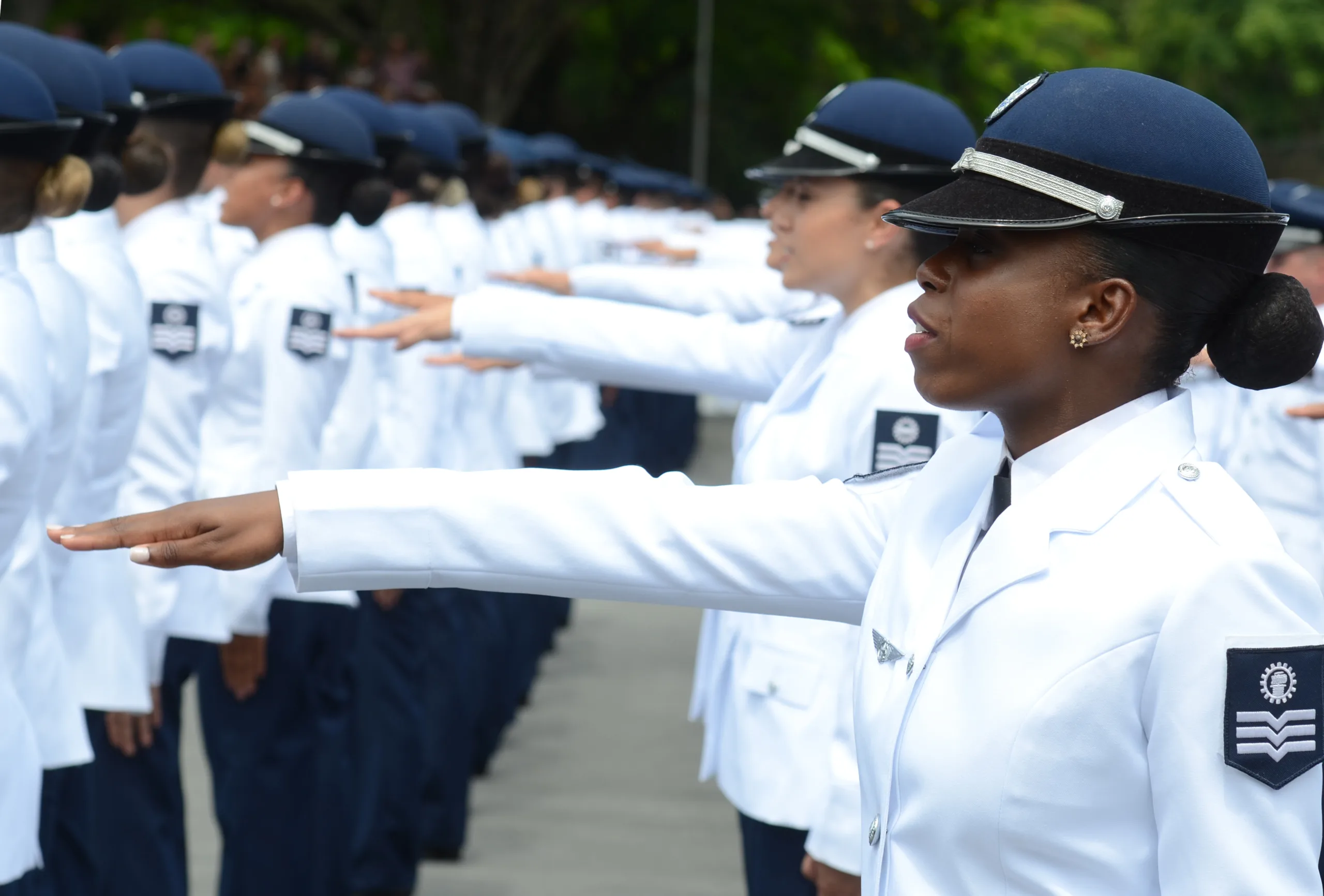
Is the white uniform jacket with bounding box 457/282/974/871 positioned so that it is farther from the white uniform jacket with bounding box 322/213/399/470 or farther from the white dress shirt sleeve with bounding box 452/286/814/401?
the white uniform jacket with bounding box 322/213/399/470

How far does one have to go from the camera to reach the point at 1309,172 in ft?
125

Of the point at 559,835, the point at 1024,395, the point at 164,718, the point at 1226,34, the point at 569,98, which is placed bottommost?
the point at 559,835

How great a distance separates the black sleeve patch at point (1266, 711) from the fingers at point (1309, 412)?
2.60 meters

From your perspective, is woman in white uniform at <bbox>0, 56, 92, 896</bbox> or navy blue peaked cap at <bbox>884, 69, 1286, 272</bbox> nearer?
navy blue peaked cap at <bbox>884, 69, 1286, 272</bbox>

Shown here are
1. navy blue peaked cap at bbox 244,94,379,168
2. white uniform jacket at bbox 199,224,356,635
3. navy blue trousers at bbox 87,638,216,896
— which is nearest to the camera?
navy blue trousers at bbox 87,638,216,896

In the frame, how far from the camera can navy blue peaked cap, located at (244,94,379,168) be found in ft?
16.3

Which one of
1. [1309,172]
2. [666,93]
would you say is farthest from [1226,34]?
[666,93]

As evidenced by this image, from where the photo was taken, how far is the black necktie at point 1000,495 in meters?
1.85

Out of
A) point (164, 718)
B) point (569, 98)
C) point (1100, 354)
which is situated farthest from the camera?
point (569, 98)

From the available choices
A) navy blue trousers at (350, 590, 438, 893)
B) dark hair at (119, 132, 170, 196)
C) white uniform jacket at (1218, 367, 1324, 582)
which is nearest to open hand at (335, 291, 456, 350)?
dark hair at (119, 132, 170, 196)

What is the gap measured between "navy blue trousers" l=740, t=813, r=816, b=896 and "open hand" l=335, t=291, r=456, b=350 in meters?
1.04

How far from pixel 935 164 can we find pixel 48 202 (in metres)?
1.55

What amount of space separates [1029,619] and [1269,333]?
370 millimetres

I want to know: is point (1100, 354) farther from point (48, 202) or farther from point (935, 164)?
point (48, 202)
